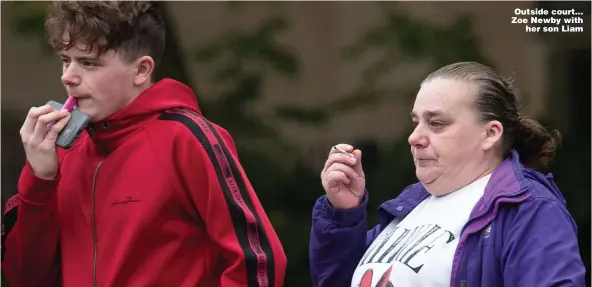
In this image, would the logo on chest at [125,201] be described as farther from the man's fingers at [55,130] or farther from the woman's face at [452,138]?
the woman's face at [452,138]

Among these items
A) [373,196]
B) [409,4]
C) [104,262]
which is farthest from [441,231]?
[409,4]

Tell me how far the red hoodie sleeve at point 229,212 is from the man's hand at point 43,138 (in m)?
0.35

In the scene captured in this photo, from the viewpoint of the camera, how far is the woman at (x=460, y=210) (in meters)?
2.47

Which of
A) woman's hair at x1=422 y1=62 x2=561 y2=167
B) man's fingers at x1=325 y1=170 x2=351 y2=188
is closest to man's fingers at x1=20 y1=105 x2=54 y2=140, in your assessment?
man's fingers at x1=325 y1=170 x2=351 y2=188

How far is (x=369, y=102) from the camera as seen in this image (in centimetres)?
402

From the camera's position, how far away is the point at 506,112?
277 cm

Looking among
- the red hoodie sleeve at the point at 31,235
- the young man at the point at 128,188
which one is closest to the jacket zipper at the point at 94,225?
the young man at the point at 128,188

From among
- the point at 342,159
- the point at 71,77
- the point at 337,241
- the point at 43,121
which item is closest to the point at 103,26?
the point at 71,77

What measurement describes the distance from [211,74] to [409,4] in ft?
2.78

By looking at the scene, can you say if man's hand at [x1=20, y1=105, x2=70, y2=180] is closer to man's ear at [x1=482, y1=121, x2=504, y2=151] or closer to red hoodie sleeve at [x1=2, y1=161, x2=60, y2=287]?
red hoodie sleeve at [x1=2, y1=161, x2=60, y2=287]

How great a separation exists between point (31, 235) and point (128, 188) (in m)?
0.33

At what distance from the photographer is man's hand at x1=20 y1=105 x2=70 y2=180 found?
2.81 m

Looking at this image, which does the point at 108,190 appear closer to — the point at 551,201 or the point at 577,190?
the point at 551,201

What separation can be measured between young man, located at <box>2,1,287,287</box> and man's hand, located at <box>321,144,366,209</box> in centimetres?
22
